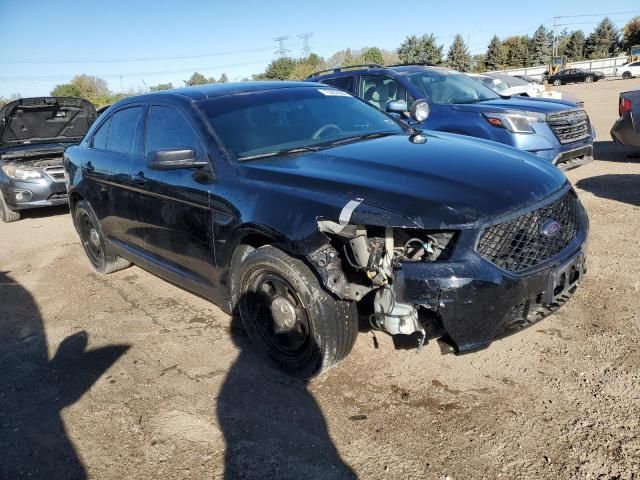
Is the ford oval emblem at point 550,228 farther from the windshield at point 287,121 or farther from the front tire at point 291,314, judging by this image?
the windshield at point 287,121

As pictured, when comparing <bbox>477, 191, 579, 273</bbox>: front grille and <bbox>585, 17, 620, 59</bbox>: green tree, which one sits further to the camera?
<bbox>585, 17, 620, 59</bbox>: green tree

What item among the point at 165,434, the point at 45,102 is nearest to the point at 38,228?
the point at 45,102

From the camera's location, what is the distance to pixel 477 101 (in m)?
7.30

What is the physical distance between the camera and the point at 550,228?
9.14 feet

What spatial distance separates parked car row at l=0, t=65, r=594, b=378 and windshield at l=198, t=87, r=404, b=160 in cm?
1

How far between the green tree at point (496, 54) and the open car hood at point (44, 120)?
249ft

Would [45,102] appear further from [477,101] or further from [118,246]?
[477,101]

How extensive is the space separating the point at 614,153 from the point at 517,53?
76755 mm

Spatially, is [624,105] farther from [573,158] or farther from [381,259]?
[381,259]

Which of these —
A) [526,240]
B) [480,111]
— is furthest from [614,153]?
[526,240]

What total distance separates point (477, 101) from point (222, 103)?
4678 mm

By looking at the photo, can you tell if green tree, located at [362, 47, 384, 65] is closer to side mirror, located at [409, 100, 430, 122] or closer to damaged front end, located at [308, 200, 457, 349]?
side mirror, located at [409, 100, 430, 122]

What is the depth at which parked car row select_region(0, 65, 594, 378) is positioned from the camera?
256 centimetres

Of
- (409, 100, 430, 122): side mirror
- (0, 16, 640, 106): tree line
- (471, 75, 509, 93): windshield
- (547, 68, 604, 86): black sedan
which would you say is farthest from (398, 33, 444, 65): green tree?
(409, 100, 430, 122): side mirror
